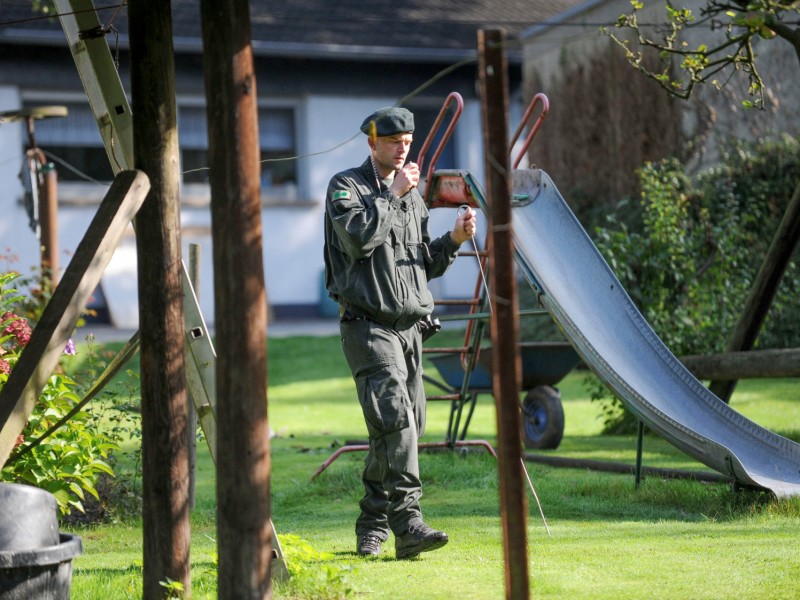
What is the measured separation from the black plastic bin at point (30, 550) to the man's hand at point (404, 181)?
7.11 feet

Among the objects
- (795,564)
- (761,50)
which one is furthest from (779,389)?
(795,564)

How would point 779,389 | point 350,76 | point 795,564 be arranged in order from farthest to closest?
point 350,76
point 779,389
point 795,564

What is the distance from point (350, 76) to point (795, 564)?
1744cm

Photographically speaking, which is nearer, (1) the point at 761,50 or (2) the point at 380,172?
(2) the point at 380,172

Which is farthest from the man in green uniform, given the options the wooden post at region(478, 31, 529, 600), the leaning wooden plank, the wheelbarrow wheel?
the wheelbarrow wheel

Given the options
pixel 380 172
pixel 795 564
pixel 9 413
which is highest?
pixel 380 172

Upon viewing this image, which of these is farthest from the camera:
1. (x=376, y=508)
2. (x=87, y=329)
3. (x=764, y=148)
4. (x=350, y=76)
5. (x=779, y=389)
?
(x=350, y=76)

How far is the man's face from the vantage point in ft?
19.3

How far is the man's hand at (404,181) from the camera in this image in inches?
225

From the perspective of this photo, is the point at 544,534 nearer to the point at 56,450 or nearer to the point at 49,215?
the point at 56,450

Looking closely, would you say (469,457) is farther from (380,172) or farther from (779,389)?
(779,389)

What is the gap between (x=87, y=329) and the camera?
1961 cm

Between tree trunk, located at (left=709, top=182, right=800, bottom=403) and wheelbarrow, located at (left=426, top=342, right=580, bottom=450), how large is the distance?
1.31m

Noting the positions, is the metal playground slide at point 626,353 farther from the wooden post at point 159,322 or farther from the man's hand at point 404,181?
the wooden post at point 159,322
